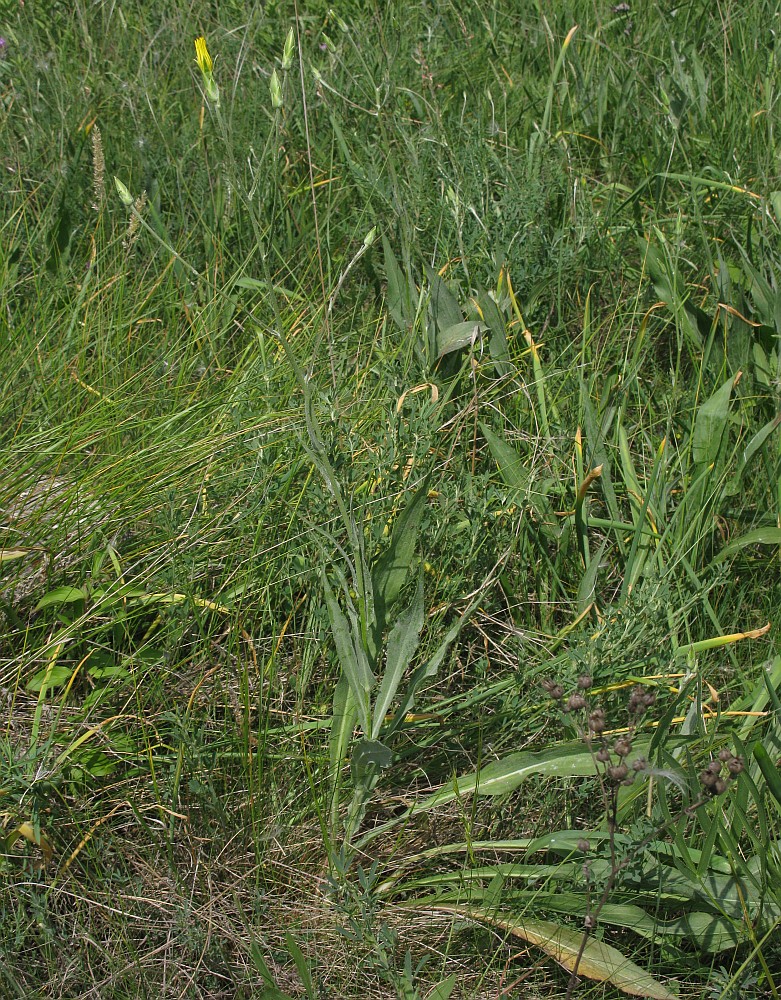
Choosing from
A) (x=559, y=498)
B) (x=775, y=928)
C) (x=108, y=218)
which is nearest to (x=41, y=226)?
(x=108, y=218)

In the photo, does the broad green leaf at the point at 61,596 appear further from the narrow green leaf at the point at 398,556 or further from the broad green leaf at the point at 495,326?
the broad green leaf at the point at 495,326

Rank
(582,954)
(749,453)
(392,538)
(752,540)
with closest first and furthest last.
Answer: (582,954)
(392,538)
(752,540)
(749,453)

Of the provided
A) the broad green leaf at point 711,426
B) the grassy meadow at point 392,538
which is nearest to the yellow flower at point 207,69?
the grassy meadow at point 392,538

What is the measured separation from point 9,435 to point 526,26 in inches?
90.4

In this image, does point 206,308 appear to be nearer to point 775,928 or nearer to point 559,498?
point 559,498

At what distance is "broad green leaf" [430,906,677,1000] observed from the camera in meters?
1.39

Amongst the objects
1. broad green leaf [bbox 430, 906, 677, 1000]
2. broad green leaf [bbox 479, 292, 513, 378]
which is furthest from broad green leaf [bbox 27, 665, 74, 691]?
broad green leaf [bbox 479, 292, 513, 378]

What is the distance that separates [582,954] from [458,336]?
4.27 ft

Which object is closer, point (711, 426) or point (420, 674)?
point (420, 674)

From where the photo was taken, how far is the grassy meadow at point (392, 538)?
144 cm

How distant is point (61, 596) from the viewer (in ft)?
5.60

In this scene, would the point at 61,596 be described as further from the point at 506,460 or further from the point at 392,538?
the point at 506,460

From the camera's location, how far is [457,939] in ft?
4.77

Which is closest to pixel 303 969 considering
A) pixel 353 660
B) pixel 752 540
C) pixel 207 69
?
pixel 353 660
